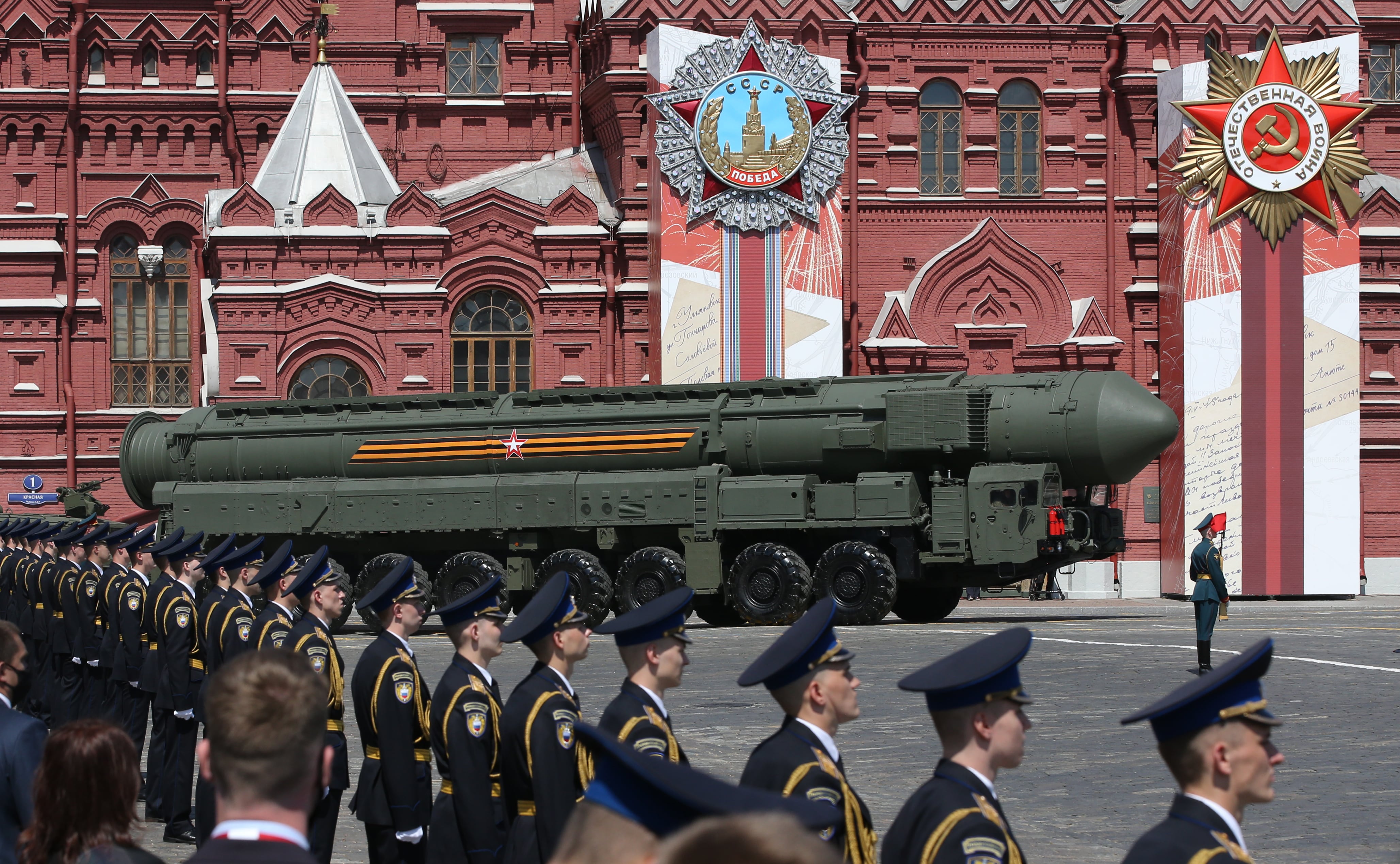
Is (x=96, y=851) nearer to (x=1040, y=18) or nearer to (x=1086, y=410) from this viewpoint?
(x=1086, y=410)

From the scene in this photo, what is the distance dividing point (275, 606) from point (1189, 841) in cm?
738

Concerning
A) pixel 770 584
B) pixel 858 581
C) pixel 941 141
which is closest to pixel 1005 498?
pixel 858 581

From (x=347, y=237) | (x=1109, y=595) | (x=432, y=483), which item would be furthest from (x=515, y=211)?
(x=1109, y=595)

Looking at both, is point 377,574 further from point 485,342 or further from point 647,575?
Answer: point 485,342

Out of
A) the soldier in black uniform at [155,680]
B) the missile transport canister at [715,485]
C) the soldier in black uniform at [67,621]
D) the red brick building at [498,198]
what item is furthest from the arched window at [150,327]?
the soldier in black uniform at [155,680]

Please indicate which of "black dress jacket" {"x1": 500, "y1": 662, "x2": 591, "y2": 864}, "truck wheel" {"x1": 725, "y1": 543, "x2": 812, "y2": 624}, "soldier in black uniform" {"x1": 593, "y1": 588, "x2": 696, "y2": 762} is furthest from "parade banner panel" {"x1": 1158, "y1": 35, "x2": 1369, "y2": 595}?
"soldier in black uniform" {"x1": 593, "y1": 588, "x2": 696, "y2": 762}

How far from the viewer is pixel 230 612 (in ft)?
38.3

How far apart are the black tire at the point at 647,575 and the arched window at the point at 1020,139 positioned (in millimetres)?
14777

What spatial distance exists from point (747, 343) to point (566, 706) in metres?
28.8

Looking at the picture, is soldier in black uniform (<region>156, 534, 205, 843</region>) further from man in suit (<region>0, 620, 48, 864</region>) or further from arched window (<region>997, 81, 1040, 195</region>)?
arched window (<region>997, 81, 1040, 195</region>)

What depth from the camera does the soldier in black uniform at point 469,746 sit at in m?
7.70

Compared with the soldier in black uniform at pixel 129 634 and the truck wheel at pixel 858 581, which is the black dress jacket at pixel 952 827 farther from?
the truck wheel at pixel 858 581

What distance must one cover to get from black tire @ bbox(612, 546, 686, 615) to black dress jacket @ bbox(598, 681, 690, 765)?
20.2m

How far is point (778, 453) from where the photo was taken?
27.2 m
